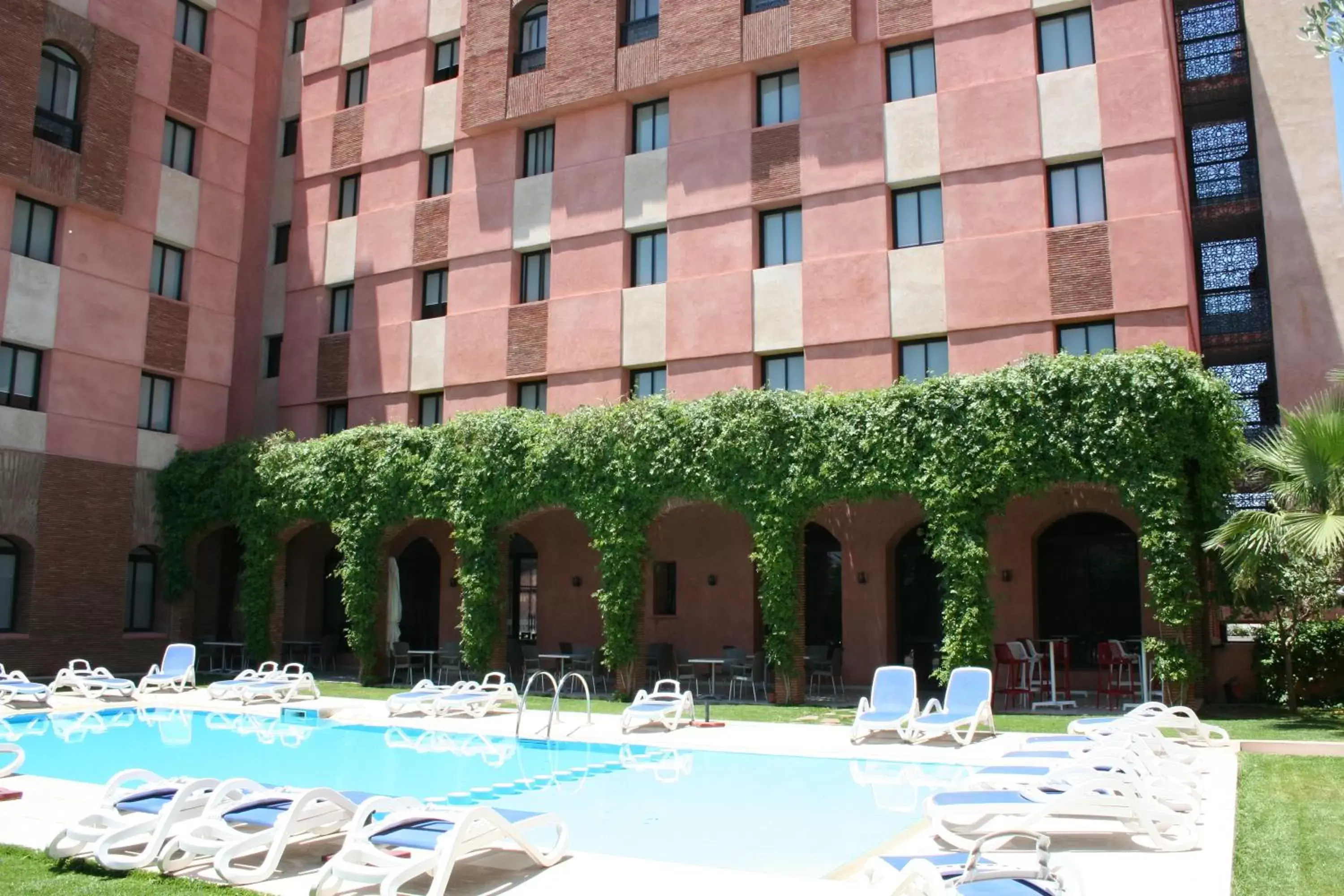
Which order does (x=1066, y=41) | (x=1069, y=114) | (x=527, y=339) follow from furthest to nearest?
(x=527, y=339) → (x=1066, y=41) → (x=1069, y=114)

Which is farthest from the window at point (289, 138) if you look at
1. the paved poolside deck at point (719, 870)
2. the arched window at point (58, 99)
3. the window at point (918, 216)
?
the paved poolside deck at point (719, 870)

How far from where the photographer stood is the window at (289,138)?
2897cm

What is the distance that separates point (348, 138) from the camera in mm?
27688

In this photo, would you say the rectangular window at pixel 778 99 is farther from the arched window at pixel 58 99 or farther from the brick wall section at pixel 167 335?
the arched window at pixel 58 99

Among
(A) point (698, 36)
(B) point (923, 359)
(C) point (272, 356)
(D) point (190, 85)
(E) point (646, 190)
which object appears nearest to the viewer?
(B) point (923, 359)

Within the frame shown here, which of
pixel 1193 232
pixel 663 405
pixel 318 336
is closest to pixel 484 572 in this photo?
pixel 663 405

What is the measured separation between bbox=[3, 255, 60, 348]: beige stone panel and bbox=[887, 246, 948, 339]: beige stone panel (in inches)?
696

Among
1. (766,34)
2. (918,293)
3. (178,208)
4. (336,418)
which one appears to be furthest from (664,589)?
(178,208)

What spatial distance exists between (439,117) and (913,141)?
12.0 meters

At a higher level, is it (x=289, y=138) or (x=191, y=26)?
(x=191, y=26)

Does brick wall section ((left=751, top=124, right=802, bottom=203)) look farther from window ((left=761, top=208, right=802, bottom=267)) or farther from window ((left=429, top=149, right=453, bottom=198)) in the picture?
window ((left=429, top=149, right=453, bottom=198))

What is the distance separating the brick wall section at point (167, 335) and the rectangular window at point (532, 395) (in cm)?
842

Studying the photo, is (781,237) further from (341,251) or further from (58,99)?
Result: (58,99)

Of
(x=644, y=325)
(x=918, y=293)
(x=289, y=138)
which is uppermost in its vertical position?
(x=289, y=138)
